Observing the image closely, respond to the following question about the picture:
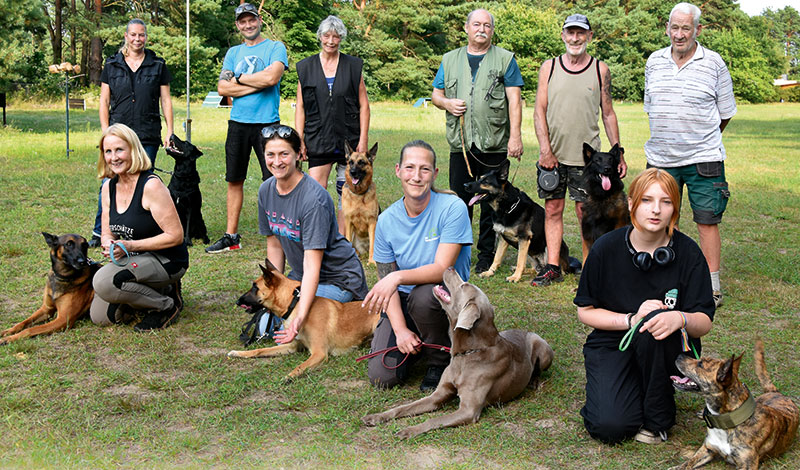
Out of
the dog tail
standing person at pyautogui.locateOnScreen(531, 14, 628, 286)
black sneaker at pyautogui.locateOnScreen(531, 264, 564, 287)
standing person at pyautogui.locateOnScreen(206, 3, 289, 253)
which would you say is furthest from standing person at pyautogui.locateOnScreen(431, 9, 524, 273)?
the dog tail

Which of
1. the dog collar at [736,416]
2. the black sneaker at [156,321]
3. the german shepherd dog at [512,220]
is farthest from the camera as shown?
the german shepherd dog at [512,220]

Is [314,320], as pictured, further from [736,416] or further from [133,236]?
[736,416]

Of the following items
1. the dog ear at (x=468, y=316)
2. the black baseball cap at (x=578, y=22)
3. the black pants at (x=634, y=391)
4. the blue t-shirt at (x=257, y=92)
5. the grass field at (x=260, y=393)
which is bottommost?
the grass field at (x=260, y=393)

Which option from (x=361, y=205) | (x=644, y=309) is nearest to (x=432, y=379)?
(x=644, y=309)

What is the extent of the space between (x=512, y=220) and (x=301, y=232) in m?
2.76

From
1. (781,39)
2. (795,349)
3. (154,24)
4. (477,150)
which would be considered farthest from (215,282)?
(781,39)

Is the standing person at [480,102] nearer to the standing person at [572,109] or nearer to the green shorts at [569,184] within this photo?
the standing person at [572,109]

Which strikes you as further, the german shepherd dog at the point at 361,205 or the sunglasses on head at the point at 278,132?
the german shepherd dog at the point at 361,205

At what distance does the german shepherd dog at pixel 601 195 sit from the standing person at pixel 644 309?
2460mm

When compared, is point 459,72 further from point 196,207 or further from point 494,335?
point 494,335

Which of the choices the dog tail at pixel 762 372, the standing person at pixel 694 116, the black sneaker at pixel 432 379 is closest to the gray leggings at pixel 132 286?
the black sneaker at pixel 432 379

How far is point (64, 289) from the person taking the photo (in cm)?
481

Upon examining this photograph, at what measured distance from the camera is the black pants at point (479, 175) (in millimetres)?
6668

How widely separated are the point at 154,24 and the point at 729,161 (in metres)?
32.9
